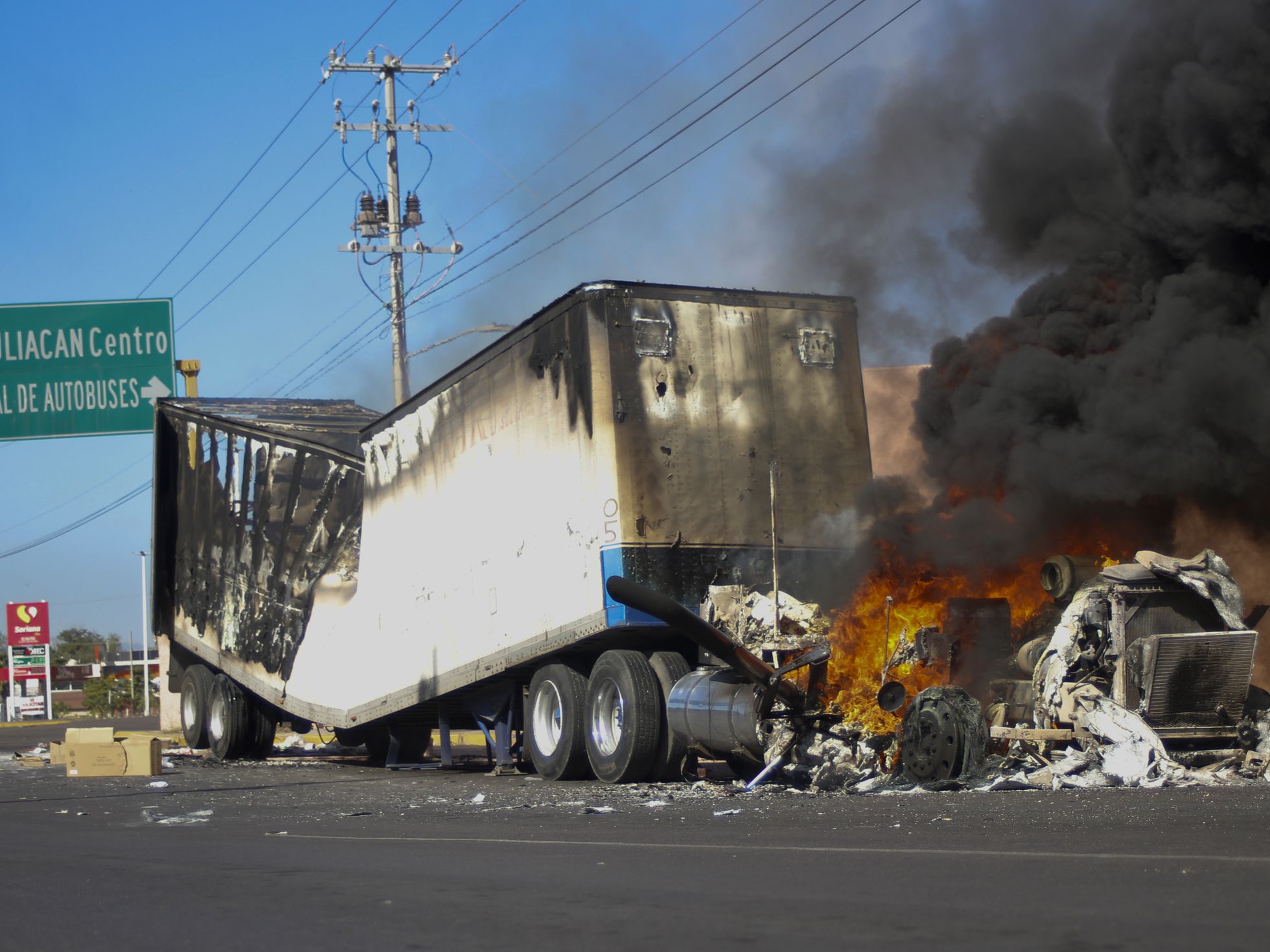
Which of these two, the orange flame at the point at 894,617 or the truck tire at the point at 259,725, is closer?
A: the orange flame at the point at 894,617

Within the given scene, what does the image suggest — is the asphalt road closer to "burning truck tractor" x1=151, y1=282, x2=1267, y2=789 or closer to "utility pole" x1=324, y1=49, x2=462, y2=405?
"burning truck tractor" x1=151, y1=282, x2=1267, y2=789

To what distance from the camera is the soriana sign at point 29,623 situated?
233 ft

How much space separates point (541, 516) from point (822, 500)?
252 cm

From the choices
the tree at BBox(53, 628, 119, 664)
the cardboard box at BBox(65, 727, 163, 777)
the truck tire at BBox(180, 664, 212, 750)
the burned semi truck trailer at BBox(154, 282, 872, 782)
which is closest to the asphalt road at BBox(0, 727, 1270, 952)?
the burned semi truck trailer at BBox(154, 282, 872, 782)

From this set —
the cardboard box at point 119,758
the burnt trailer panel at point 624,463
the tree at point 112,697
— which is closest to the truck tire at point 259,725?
the cardboard box at point 119,758

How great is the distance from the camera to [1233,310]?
1278cm

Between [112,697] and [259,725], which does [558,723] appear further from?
[112,697]

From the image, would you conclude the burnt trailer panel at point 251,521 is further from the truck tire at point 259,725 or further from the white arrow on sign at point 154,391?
the white arrow on sign at point 154,391

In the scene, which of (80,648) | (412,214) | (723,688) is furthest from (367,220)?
(80,648)

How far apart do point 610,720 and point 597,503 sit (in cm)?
200

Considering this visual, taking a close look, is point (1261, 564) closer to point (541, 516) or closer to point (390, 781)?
point (541, 516)

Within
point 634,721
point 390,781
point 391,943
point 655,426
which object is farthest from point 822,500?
point 391,943

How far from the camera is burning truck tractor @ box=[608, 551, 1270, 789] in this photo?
10688mm

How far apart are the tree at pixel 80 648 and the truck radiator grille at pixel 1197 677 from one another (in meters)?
110
